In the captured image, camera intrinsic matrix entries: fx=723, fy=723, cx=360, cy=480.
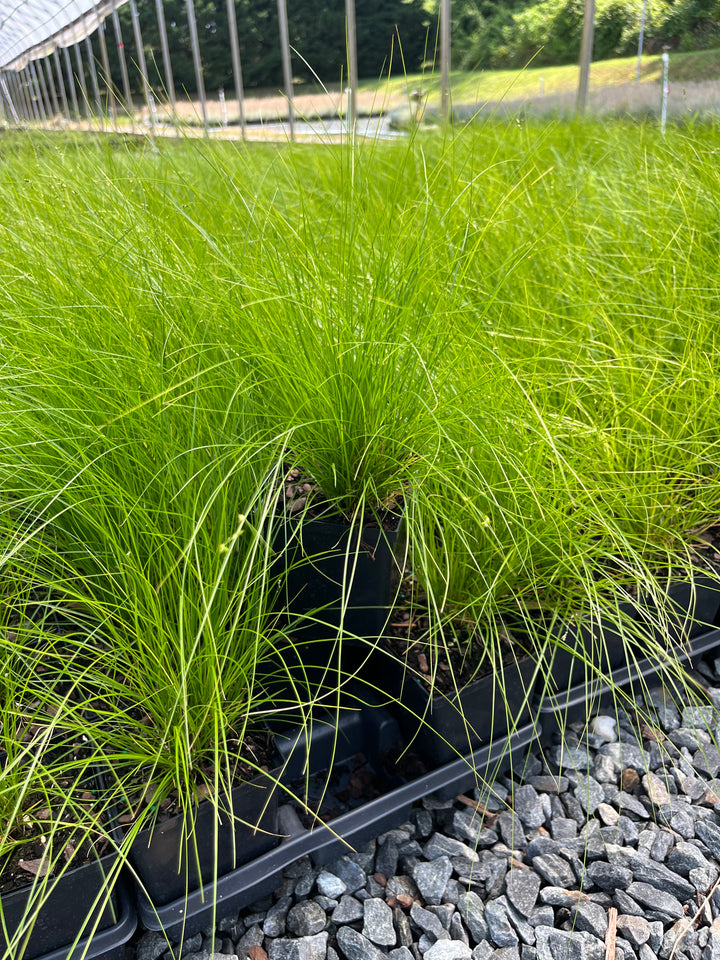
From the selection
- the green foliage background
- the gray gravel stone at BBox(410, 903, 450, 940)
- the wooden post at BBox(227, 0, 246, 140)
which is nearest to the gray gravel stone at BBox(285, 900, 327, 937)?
the gray gravel stone at BBox(410, 903, 450, 940)

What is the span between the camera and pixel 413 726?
108 centimetres

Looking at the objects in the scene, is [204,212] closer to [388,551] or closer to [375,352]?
[375,352]

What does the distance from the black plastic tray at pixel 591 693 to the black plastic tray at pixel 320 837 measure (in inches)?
1.9

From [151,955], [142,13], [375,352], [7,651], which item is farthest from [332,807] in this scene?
Result: [142,13]

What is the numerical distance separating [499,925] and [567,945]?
0.27 ft

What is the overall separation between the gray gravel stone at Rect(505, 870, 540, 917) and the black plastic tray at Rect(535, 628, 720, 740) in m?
0.20

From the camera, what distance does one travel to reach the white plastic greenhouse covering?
4844 mm

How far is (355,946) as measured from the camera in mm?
890

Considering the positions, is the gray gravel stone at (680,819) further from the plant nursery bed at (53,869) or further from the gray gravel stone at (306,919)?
the plant nursery bed at (53,869)

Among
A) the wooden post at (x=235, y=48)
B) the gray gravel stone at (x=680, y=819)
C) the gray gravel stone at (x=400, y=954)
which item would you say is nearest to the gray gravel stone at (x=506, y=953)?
the gray gravel stone at (x=400, y=954)

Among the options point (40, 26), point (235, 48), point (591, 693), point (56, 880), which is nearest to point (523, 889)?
point (591, 693)

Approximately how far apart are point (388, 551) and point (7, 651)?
507 mm

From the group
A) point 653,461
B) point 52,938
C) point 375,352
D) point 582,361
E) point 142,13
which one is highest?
point 142,13

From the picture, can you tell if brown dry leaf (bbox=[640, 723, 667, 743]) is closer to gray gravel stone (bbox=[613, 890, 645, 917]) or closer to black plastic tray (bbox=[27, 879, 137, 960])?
gray gravel stone (bbox=[613, 890, 645, 917])
